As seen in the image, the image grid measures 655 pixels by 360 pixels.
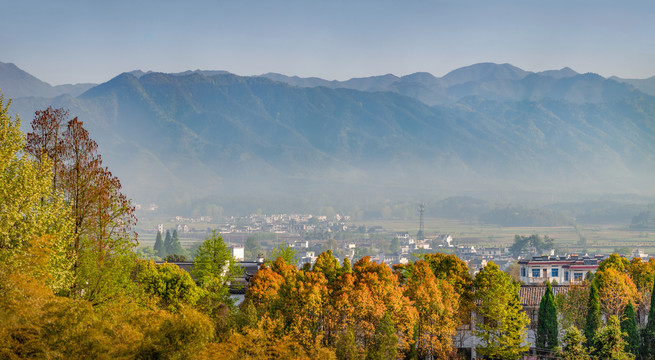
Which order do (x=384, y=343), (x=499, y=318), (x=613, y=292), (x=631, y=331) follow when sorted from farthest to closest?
(x=613, y=292) < (x=631, y=331) < (x=499, y=318) < (x=384, y=343)

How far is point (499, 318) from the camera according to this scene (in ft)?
155

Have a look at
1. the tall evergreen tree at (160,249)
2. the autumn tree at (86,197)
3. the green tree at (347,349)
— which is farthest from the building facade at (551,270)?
the tall evergreen tree at (160,249)

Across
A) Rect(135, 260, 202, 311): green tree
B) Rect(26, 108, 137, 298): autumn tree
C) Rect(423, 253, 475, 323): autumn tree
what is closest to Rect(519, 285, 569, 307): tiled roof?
Rect(423, 253, 475, 323): autumn tree

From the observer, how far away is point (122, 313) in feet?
99.6

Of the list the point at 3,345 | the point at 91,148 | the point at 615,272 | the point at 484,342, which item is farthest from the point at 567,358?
the point at 3,345

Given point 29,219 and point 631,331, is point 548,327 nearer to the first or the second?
point 631,331

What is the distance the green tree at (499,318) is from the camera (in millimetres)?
46625

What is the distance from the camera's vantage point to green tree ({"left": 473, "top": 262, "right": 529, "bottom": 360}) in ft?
153

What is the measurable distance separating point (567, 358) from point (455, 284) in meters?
9.98

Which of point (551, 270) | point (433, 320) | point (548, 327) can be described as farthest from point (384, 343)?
point (551, 270)

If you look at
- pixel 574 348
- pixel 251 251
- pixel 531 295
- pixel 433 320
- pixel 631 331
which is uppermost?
pixel 251 251

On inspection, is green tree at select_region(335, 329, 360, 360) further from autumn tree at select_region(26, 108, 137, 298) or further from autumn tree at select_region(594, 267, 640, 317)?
autumn tree at select_region(594, 267, 640, 317)

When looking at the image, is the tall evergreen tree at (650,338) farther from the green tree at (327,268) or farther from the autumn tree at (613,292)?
the green tree at (327,268)

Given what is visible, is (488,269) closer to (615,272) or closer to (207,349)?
(615,272)
